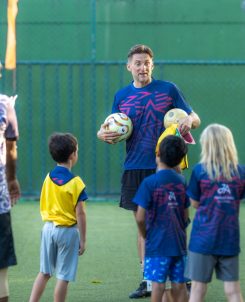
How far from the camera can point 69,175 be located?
6156mm

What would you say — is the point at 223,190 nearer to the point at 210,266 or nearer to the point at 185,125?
the point at 210,266

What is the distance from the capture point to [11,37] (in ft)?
42.7

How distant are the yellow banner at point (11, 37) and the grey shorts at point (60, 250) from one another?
277 inches

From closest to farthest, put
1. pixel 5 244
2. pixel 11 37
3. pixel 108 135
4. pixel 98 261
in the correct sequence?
pixel 5 244 < pixel 108 135 < pixel 98 261 < pixel 11 37

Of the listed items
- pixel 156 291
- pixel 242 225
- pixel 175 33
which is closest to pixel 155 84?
pixel 156 291

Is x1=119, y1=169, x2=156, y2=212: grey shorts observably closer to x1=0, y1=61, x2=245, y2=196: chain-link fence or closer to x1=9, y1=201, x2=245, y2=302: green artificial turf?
x1=9, y1=201, x2=245, y2=302: green artificial turf

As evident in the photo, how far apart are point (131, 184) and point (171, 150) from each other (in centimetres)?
143

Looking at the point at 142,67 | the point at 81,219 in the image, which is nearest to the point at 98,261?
the point at 142,67

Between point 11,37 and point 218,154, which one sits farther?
point 11,37

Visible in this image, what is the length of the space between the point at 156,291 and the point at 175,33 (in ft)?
25.0

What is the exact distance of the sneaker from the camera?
6973 mm

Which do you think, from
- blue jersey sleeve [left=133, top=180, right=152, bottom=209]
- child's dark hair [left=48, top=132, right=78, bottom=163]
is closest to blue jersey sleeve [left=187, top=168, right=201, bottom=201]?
blue jersey sleeve [left=133, top=180, right=152, bottom=209]

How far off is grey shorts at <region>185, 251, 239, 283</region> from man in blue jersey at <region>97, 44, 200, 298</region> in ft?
4.66

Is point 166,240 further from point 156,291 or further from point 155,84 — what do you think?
point 155,84
